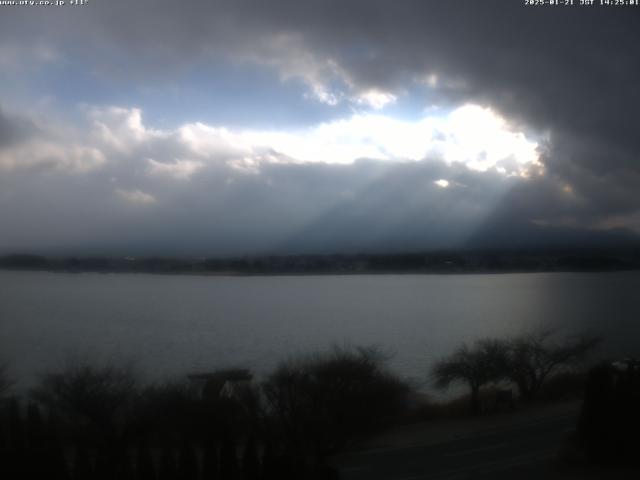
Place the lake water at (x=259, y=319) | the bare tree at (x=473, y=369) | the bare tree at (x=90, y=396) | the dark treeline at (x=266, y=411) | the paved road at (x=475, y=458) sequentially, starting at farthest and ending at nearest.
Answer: the lake water at (x=259, y=319)
the bare tree at (x=473, y=369)
the bare tree at (x=90, y=396)
the paved road at (x=475, y=458)
the dark treeline at (x=266, y=411)

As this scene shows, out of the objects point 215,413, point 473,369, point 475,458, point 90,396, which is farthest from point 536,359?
point 90,396

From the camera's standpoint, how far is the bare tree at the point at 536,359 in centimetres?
1973

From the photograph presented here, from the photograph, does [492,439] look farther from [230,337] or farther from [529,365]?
[230,337]

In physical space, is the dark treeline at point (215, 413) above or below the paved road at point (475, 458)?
above

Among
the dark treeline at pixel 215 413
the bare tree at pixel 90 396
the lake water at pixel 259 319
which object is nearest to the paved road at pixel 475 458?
the dark treeline at pixel 215 413

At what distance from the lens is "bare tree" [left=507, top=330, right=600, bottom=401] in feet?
64.7

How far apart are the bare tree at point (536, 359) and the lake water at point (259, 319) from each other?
3217mm

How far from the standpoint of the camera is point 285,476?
7.23 metres

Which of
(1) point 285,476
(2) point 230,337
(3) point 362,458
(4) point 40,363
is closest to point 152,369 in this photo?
(4) point 40,363

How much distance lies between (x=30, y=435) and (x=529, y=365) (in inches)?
656

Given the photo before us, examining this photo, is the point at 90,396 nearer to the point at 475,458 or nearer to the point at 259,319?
the point at 475,458

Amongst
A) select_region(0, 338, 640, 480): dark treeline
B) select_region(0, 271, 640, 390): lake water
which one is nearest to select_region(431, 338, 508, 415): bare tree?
select_region(0, 338, 640, 480): dark treeline

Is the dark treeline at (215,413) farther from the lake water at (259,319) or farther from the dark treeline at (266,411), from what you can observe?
the lake water at (259,319)

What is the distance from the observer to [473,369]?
62.5 ft
